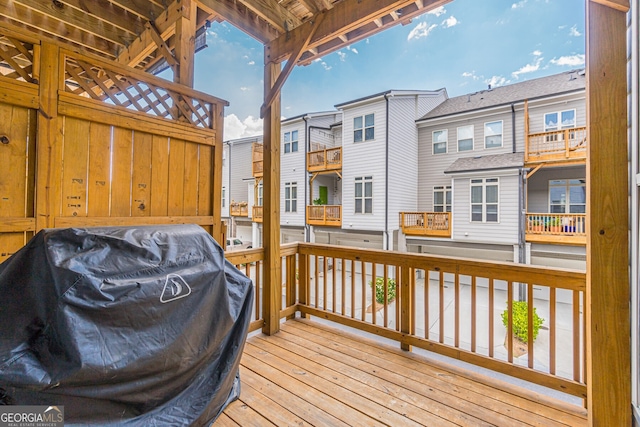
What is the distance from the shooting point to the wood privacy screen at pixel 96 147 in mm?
1422

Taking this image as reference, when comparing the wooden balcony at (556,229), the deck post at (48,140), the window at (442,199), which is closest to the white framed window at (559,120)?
the wooden balcony at (556,229)

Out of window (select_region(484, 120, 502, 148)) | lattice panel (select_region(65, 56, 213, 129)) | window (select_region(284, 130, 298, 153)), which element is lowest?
lattice panel (select_region(65, 56, 213, 129))

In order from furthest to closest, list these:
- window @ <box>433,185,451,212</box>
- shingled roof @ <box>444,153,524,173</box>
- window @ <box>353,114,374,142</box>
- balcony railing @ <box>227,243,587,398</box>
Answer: window @ <box>433,185,451,212</box>
window @ <box>353,114,374,142</box>
shingled roof @ <box>444,153,524,173</box>
balcony railing @ <box>227,243,587,398</box>

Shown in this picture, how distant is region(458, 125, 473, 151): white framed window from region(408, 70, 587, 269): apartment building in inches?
1.2

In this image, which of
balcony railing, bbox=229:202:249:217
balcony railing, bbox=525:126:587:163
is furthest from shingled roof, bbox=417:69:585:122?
balcony railing, bbox=229:202:249:217

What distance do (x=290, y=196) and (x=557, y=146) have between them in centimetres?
864

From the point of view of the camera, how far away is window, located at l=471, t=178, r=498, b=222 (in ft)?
25.9

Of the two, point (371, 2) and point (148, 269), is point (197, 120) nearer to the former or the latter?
point (148, 269)

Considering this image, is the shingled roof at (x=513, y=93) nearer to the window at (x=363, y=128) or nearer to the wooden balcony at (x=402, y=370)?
the window at (x=363, y=128)

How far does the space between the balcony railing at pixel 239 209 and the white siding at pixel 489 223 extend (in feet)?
28.8

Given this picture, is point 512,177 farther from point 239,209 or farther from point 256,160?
point 239,209

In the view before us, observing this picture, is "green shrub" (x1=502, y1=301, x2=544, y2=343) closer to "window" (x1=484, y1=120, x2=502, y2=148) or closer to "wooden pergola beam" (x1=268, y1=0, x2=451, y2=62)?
"wooden pergola beam" (x1=268, y1=0, x2=451, y2=62)

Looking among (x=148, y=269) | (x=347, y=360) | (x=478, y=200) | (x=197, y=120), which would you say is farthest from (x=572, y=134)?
(x=148, y=269)

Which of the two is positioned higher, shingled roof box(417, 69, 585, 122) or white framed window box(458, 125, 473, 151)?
shingled roof box(417, 69, 585, 122)
